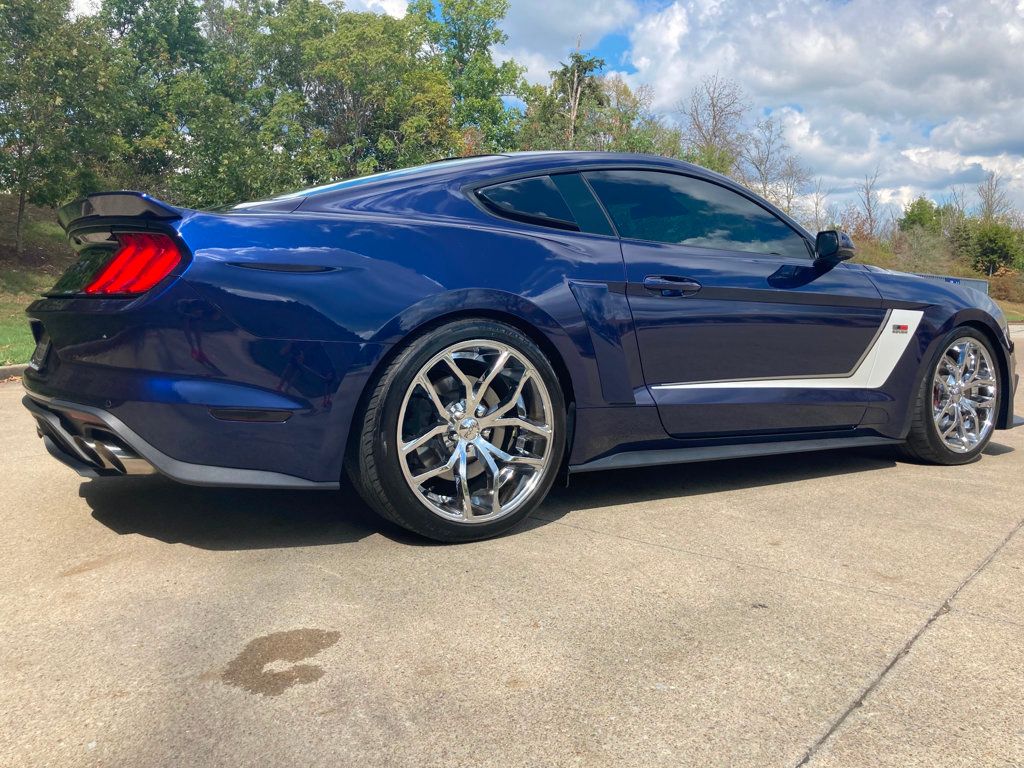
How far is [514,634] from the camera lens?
89.6 inches

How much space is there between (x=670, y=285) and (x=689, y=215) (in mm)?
478

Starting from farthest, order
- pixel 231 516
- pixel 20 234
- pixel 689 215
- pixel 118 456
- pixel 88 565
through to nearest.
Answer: pixel 20 234, pixel 689 215, pixel 231 516, pixel 88 565, pixel 118 456

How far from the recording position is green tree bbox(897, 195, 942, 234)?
51950 millimetres

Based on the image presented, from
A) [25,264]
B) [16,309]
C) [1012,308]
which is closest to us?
[16,309]

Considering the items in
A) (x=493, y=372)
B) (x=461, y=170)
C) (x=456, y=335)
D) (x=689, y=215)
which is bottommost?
(x=493, y=372)

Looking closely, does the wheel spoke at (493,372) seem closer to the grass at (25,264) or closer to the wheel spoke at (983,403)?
the wheel spoke at (983,403)

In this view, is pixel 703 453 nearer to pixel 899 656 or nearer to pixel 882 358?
pixel 882 358

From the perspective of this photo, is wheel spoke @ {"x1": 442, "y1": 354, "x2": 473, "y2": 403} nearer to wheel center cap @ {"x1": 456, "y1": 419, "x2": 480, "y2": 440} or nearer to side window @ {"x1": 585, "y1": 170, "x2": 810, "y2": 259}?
wheel center cap @ {"x1": 456, "y1": 419, "x2": 480, "y2": 440}


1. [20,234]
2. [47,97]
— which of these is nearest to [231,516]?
[47,97]

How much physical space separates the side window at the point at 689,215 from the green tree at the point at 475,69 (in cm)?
3346

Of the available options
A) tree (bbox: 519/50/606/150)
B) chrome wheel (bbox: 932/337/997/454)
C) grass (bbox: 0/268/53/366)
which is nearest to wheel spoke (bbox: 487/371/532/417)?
chrome wheel (bbox: 932/337/997/454)

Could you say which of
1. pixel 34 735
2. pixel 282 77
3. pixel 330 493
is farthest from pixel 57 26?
pixel 34 735

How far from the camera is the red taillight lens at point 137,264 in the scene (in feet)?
8.60

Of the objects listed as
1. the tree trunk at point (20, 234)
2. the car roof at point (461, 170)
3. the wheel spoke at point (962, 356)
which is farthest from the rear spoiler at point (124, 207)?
the tree trunk at point (20, 234)
